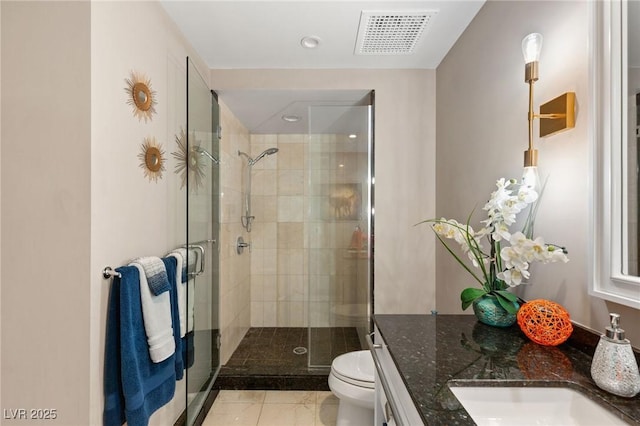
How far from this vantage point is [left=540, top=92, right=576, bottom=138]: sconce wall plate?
1.03 meters

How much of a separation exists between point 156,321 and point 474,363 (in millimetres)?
1237

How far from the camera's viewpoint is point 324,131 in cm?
251

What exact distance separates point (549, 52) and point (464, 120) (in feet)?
2.37

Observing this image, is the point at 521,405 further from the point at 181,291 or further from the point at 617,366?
the point at 181,291

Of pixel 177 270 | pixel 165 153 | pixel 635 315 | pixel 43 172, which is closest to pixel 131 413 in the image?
pixel 177 270

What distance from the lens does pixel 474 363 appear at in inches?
34.5

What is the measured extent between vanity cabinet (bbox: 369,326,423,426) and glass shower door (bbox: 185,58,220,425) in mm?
1174

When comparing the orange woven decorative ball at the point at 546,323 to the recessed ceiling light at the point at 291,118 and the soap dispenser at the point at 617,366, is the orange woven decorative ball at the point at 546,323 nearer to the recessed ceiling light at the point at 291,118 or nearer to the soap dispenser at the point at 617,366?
the soap dispenser at the point at 617,366

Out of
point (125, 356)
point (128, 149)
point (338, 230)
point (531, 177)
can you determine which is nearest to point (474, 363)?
point (531, 177)

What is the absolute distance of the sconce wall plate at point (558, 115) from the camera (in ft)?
3.37

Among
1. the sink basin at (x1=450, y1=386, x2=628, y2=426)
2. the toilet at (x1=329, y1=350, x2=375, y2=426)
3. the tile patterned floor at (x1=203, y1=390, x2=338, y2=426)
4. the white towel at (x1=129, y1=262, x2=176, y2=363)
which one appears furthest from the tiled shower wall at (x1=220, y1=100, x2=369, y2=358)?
the sink basin at (x1=450, y1=386, x2=628, y2=426)

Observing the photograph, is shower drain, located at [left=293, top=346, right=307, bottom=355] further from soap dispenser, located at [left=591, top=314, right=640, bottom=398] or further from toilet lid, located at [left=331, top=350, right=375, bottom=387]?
soap dispenser, located at [left=591, top=314, right=640, bottom=398]

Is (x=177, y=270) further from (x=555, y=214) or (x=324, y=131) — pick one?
(x=555, y=214)

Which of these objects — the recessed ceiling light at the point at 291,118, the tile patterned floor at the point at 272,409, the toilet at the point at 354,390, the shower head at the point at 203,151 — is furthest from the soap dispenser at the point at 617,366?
the recessed ceiling light at the point at 291,118
